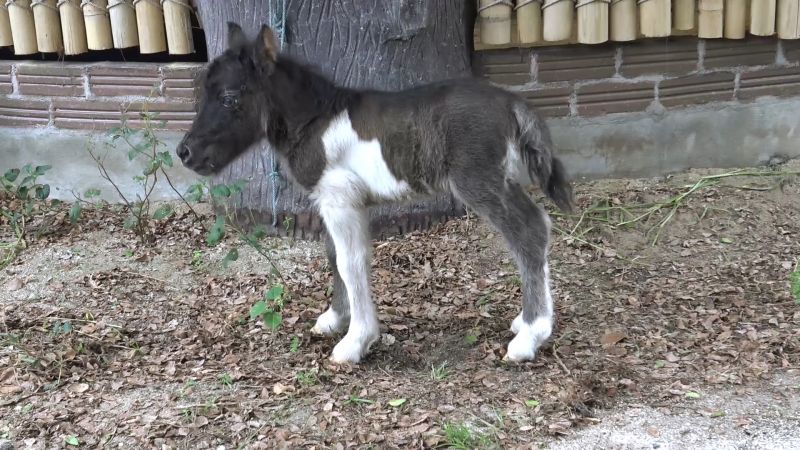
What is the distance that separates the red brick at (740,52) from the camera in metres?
6.54

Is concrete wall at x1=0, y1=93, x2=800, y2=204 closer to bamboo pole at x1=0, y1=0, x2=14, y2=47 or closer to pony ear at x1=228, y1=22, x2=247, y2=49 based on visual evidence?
bamboo pole at x1=0, y1=0, x2=14, y2=47

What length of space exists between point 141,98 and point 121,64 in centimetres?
27

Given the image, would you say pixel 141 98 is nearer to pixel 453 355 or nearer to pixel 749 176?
pixel 453 355

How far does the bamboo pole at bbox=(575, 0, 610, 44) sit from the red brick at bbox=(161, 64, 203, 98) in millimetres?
2576

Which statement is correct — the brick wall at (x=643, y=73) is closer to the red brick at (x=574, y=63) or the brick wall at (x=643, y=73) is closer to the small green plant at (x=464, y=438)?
the red brick at (x=574, y=63)

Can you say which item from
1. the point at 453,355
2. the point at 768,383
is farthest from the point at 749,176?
the point at 453,355

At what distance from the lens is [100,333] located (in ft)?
16.4

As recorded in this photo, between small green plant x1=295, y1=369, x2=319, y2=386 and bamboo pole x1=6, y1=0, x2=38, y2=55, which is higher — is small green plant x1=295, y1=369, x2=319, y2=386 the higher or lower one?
the lower one

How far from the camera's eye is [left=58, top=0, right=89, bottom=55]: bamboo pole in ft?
21.0

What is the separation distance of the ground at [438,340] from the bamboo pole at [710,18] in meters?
1.01

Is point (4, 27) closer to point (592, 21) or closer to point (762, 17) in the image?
point (592, 21)

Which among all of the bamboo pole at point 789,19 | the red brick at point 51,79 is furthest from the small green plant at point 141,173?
the bamboo pole at point 789,19

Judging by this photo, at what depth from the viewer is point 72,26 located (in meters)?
6.43

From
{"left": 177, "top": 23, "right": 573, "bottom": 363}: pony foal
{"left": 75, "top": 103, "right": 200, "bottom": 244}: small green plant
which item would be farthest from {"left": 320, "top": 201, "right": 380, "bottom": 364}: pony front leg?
{"left": 75, "top": 103, "right": 200, "bottom": 244}: small green plant
